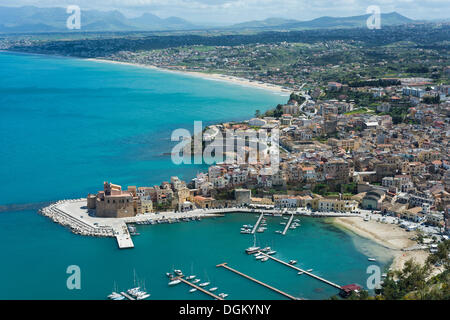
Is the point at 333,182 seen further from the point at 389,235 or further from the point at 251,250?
the point at 251,250

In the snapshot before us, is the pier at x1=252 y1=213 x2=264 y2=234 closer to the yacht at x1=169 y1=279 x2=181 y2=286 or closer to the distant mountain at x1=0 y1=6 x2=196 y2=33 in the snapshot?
the yacht at x1=169 y1=279 x2=181 y2=286

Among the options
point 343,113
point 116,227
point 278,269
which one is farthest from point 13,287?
point 343,113

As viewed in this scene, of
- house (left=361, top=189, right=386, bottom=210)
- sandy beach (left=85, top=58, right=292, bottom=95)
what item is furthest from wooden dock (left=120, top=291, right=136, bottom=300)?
sandy beach (left=85, top=58, right=292, bottom=95)

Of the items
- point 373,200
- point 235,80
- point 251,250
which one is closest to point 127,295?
point 251,250

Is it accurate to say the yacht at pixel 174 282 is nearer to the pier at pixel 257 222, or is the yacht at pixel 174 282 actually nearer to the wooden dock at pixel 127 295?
the wooden dock at pixel 127 295

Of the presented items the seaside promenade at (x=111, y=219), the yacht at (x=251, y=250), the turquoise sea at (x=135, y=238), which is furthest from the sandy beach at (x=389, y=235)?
the yacht at (x=251, y=250)

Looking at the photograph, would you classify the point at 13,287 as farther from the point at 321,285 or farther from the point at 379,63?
the point at 379,63
